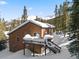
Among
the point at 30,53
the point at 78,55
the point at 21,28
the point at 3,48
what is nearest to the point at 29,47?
the point at 30,53

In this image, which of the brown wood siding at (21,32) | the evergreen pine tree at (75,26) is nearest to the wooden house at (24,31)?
the brown wood siding at (21,32)

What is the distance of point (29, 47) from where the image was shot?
33156mm

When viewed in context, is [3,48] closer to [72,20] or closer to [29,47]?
[29,47]

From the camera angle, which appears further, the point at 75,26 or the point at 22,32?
the point at 22,32

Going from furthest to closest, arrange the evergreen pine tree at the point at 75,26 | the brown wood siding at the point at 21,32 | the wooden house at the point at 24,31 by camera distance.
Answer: the brown wood siding at the point at 21,32
the wooden house at the point at 24,31
the evergreen pine tree at the point at 75,26

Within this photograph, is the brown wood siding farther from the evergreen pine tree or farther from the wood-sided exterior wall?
the evergreen pine tree

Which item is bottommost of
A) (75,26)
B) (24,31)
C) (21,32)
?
(21,32)

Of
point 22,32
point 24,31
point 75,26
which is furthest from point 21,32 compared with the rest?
point 75,26

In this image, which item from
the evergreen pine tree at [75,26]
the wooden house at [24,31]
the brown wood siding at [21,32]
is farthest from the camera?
the brown wood siding at [21,32]

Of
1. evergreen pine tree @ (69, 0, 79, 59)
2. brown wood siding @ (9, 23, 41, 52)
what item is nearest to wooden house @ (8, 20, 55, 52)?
brown wood siding @ (9, 23, 41, 52)

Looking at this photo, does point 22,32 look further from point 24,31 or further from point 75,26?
point 75,26

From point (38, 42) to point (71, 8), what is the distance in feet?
51.0

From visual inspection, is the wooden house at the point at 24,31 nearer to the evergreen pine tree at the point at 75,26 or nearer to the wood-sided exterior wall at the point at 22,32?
the wood-sided exterior wall at the point at 22,32

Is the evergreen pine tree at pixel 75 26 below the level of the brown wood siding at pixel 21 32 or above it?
above
